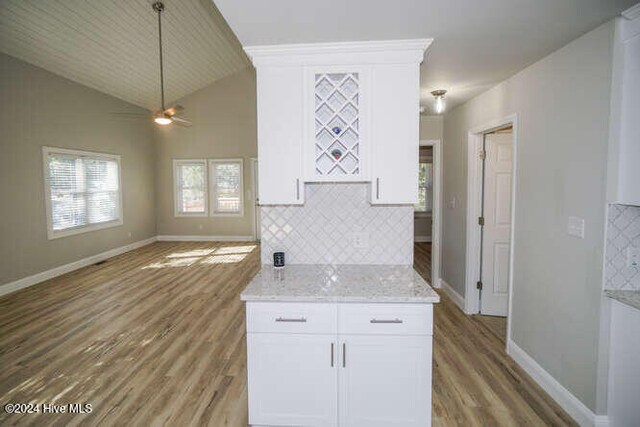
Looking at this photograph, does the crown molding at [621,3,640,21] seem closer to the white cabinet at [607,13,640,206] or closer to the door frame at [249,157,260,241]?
the white cabinet at [607,13,640,206]

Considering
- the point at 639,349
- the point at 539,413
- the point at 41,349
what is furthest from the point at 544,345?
the point at 41,349

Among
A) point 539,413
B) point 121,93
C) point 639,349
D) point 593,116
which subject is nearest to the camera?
point 639,349

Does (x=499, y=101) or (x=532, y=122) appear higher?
(x=499, y=101)

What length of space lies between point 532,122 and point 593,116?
595mm

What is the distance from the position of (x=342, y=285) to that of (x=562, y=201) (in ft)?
5.49

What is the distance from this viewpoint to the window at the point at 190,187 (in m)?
7.97

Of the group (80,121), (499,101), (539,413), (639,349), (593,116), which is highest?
(80,121)

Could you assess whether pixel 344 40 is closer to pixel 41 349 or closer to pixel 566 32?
pixel 566 32

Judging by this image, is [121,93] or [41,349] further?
[121,93]

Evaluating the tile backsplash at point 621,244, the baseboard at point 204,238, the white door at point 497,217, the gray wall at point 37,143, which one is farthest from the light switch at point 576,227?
the baseboard at point 204,238

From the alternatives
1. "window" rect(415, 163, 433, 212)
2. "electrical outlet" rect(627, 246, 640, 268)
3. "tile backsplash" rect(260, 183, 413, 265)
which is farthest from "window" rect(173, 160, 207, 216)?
"electrical outlet" rect(627, 246, 640, 268)

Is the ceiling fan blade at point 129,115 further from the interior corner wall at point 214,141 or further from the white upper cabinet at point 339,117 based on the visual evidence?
the white upper cabinet at point 339,117

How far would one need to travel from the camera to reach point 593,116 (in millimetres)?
1903

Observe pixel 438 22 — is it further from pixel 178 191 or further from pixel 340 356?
pixel 178 191
